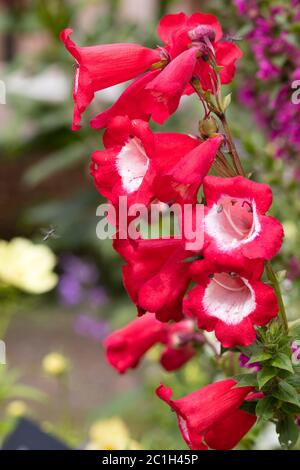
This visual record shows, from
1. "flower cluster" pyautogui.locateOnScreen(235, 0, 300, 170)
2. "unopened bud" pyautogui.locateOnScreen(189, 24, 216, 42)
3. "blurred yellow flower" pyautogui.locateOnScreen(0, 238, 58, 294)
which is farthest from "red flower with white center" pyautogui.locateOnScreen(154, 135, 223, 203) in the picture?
"blurred yellow flower" pyautogui.locateOnScreen(0, 238, 58, 294)

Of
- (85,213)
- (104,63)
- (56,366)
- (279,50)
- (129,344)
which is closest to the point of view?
(104,63)

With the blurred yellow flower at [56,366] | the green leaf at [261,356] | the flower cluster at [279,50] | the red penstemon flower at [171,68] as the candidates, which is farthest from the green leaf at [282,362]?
the blurred yellow flower at [56,366]

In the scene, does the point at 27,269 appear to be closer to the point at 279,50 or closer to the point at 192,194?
the point at 279,50

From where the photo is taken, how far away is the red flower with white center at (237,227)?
2.45 feet

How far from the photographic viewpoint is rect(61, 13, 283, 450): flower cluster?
77 cm

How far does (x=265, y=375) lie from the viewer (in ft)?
2.68

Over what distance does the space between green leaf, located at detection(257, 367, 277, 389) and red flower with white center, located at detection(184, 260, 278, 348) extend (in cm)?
6

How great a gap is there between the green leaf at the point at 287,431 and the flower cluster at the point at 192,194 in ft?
0.14

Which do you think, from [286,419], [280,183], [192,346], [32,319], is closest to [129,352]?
[192,346]

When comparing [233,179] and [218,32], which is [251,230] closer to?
[233,179]

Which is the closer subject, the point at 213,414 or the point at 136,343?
the point at 213,414

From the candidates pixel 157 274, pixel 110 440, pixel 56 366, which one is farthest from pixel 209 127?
pixel 56 366

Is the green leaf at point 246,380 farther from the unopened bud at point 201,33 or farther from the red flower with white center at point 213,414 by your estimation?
the unopened bud at point 201,33

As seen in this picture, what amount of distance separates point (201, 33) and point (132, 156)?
13 cm
